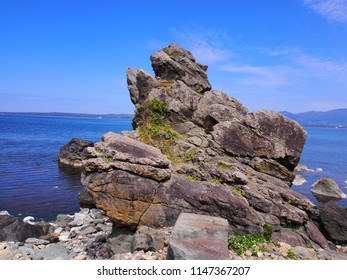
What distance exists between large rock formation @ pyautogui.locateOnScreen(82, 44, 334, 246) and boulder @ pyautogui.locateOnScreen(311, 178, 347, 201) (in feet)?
89.2

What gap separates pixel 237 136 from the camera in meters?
20.4

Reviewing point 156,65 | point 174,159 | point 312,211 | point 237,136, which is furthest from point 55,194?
point 312,211

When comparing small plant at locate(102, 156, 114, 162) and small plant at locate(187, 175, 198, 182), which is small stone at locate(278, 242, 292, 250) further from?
small plant at locate(102, 156, 114, 162)

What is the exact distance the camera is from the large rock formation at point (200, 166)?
16938mm

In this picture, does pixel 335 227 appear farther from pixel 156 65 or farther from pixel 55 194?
pixel 55 194

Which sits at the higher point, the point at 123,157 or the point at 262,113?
the point at 262,113

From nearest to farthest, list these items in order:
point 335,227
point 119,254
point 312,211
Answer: point 119,254 < point 312,211 < point 335,227

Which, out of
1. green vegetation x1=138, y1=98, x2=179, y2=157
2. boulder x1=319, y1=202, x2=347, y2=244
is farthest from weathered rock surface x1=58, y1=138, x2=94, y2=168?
boulder x1=319, y1=202, x2=347, y2=244

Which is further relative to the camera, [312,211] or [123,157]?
[312,211]

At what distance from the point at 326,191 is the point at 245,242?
1356 inches

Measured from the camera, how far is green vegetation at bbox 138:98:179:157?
20.8 meters

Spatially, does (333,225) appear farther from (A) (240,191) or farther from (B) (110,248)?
(B) (110,248)

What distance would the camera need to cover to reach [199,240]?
41.6 ft

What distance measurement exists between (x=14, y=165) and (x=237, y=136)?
156 feet
